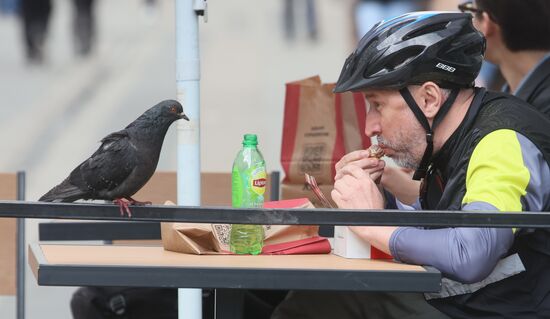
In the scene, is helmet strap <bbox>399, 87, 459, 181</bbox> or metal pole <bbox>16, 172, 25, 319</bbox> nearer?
helmet strap <bbox>399, 87, 459, 181</bbox>

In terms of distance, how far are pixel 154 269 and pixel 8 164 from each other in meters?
2.92

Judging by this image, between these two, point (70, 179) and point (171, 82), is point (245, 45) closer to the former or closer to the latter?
point (171, 82)

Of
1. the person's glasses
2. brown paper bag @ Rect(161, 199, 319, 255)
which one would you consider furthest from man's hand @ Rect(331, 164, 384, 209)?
the person's glasses

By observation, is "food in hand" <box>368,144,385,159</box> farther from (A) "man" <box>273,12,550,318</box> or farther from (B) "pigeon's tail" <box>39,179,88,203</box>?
(B) "pigeon's tail" <box>39,179,88,203</box>

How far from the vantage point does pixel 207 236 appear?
93.8 inches

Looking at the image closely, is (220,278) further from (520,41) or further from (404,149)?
(520,41)

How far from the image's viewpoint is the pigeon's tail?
224 cm

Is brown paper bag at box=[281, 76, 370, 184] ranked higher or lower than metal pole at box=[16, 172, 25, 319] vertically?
higher

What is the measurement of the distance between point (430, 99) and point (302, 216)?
2.23 ft

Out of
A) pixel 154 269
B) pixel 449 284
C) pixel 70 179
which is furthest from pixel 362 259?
pixel 70 179

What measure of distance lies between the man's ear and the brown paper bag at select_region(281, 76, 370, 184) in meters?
0.95

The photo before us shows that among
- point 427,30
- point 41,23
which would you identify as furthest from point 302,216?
point 41,23

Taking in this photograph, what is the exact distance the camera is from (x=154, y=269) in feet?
6.39

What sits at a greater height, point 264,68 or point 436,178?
point 264,68
